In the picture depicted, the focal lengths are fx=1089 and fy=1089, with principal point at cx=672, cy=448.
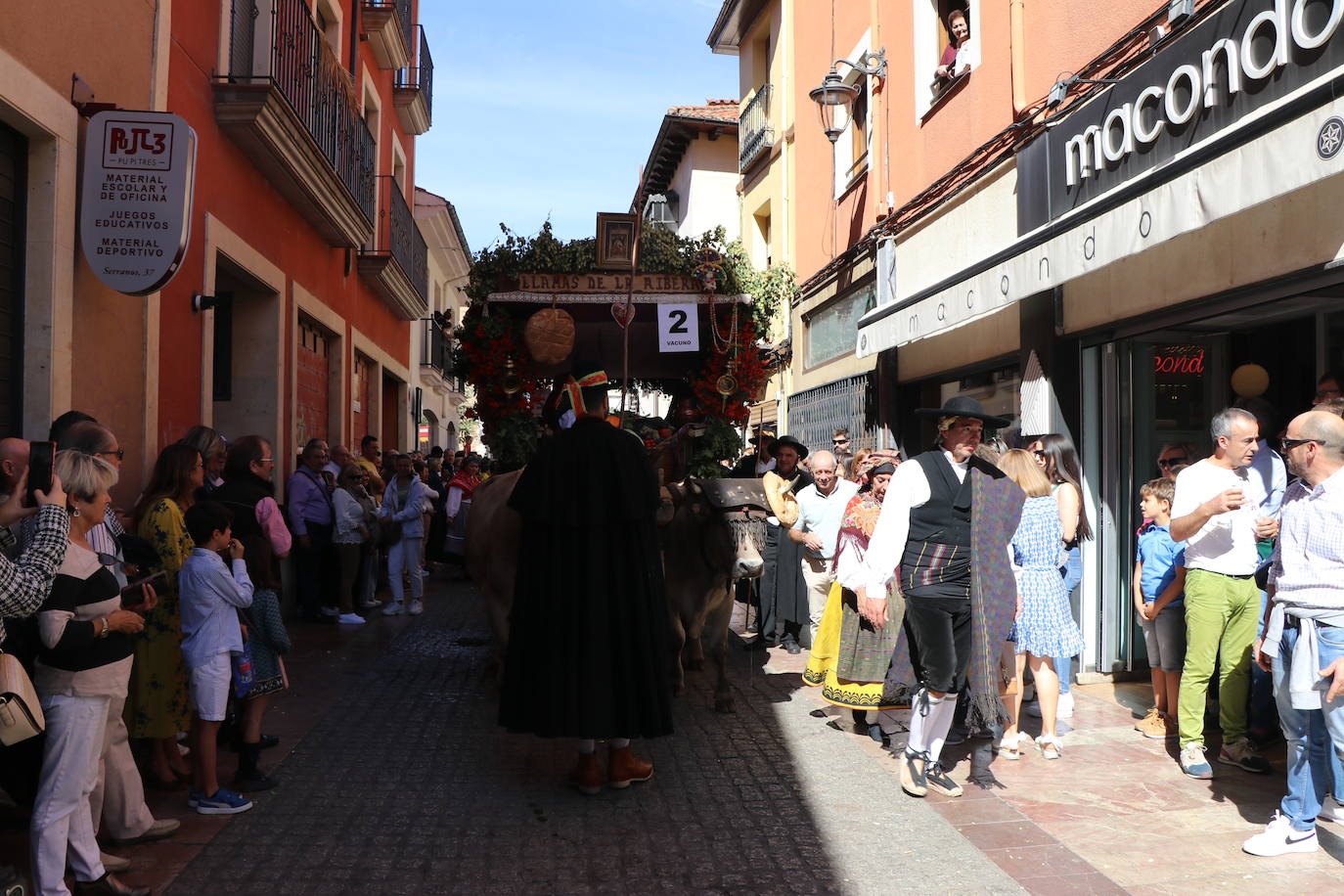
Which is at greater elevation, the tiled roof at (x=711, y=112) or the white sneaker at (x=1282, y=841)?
the tiled roof at (x=711, y=112)

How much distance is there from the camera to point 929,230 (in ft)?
33.6

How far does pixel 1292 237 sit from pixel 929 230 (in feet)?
16.1

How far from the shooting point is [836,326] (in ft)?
44.3

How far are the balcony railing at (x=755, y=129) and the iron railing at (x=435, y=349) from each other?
8.83m

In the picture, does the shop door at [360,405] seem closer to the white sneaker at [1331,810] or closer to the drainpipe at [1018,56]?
the drainpipe at [1018,56]

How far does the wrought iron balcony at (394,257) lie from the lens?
1540cm

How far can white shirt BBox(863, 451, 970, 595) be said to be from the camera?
500 cm

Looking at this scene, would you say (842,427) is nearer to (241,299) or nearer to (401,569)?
(401,569)

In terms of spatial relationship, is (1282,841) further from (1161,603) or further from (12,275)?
(12,275)

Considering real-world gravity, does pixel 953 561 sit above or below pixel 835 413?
below

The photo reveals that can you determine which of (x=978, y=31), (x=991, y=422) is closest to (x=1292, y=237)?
(x=991, y=422)

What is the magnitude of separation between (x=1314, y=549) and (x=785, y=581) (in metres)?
5.14

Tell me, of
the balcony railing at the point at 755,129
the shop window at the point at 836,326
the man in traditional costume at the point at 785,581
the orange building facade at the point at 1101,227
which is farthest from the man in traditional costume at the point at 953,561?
the balcony railing at the point at 755,129

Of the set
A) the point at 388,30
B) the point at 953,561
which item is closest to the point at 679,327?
the point at 953,561
